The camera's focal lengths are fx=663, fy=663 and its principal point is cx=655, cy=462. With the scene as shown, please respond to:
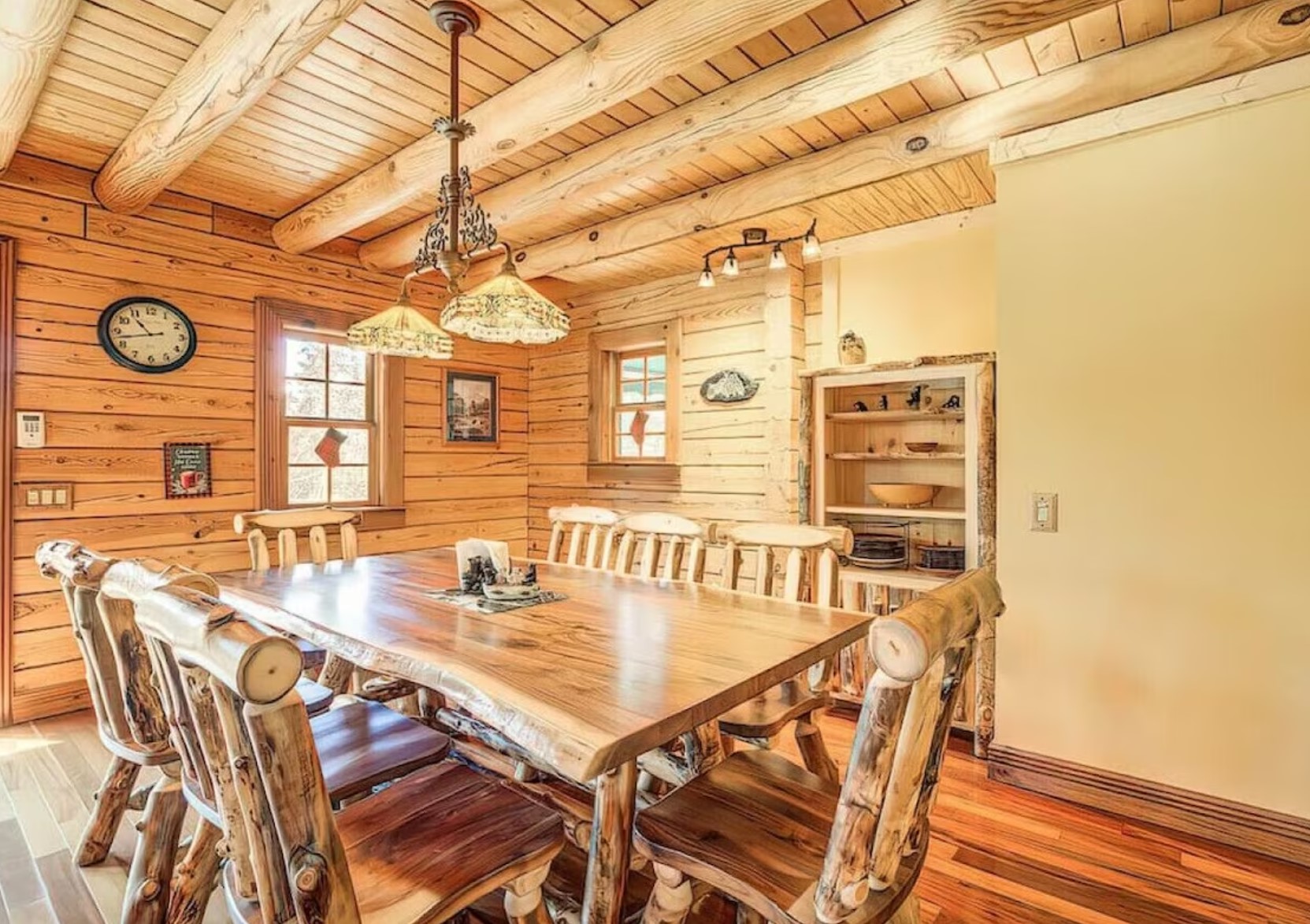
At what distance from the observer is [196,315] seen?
3.45 metres

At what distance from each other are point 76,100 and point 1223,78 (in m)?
4.01

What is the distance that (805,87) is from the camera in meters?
2.17

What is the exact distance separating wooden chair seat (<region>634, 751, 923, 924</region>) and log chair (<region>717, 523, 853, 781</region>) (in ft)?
0.96

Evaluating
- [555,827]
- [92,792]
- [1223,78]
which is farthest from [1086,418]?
[92,792]

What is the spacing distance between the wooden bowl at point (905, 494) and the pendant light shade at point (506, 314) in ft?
6.28

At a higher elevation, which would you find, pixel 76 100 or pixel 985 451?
pixel 76 100

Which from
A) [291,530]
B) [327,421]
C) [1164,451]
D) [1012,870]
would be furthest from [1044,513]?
[327,421]

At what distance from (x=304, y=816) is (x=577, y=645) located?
75 centimetres

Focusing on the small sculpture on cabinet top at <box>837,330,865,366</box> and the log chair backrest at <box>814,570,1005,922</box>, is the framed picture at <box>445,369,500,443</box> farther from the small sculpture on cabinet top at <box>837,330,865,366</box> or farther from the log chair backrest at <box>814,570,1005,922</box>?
the log chair backrest at <box>814,570,1005,922</box>

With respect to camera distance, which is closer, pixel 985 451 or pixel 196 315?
pixel 985 451

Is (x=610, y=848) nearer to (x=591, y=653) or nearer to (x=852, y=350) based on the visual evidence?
(x=591, y=653)

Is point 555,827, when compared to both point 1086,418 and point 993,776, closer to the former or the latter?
point 993,776

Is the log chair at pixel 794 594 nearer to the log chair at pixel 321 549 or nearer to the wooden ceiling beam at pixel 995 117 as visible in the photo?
the log chair at pixel 321 549

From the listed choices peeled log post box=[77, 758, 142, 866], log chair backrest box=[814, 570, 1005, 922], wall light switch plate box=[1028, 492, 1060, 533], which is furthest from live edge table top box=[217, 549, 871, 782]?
wall light switch plate box=[1028, 492, 1060, 533]
